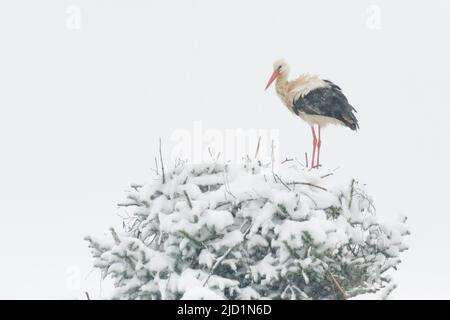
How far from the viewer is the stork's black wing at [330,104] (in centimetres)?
1407

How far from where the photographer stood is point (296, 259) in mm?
10047

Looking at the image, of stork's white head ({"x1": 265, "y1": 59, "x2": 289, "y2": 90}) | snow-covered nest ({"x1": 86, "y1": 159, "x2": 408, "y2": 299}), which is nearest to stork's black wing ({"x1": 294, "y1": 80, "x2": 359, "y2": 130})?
stork's white head ({"x1": 265, "y1": 59, "x2": 289, "y2": 90})

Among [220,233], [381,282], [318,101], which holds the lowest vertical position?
[381,282]

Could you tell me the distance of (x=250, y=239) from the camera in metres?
10.4

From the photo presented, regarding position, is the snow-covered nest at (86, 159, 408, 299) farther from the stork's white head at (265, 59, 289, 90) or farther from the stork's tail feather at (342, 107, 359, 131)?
the stork's white head at (265, 59, 289, 90)

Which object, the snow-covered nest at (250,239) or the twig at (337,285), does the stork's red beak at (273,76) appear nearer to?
the snow-covered nest at (250,239)

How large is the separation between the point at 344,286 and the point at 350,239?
0.59 meters

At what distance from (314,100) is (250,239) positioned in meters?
4.36

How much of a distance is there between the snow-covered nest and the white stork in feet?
9.50

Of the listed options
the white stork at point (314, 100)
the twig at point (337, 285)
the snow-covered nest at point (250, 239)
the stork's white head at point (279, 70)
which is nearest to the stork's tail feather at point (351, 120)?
the white stork at point (314, 100)

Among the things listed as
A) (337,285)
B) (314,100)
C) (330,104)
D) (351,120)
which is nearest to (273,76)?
(314,100)
